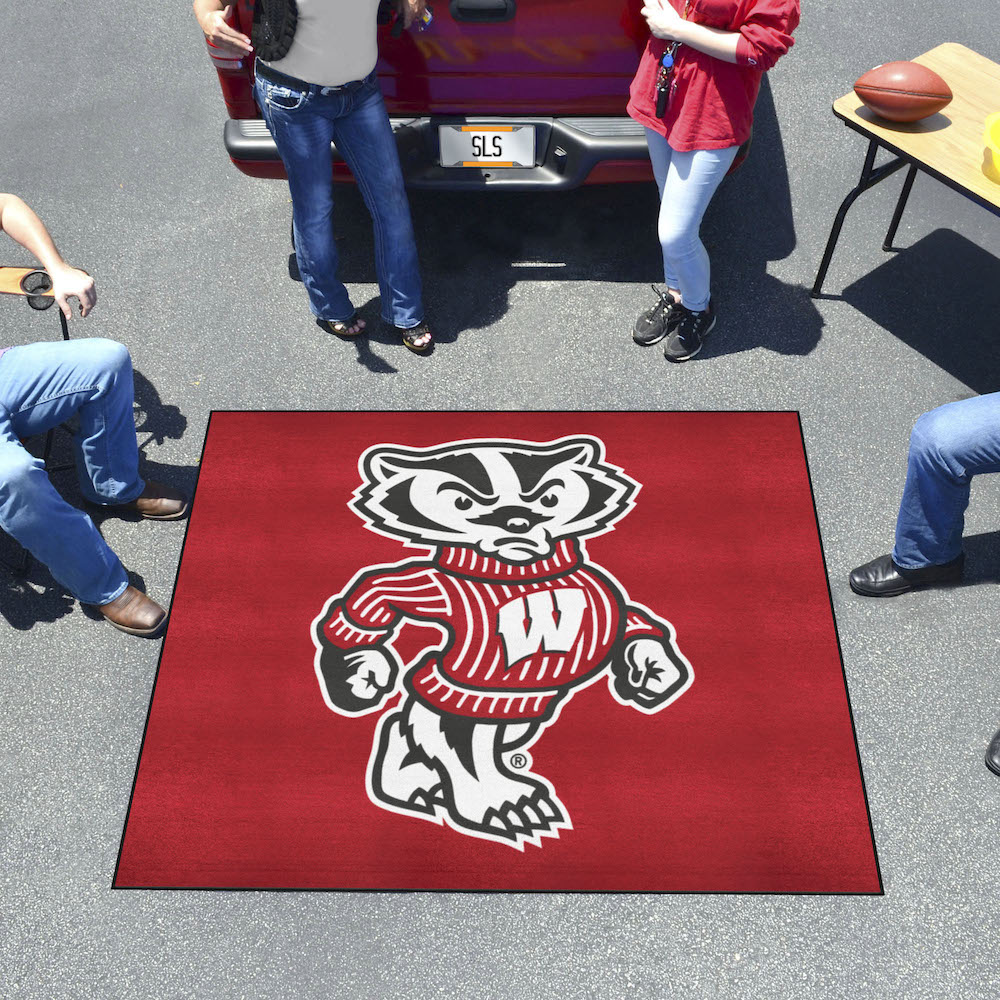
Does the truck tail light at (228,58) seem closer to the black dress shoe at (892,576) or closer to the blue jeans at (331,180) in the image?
the blue jeans at (331,180)

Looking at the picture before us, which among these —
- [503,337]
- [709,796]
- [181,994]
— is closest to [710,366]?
[503,337]

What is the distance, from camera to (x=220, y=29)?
3057mm

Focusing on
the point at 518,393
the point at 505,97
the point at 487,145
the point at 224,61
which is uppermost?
the point at 224,61

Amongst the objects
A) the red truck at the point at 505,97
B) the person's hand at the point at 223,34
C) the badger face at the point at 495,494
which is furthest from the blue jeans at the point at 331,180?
the badger face at the point at 495,494

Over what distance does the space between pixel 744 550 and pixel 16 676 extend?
7.27 ft

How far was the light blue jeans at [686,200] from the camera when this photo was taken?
319 cm

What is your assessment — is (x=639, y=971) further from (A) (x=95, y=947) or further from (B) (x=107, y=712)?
(B) (x=107, y=712)

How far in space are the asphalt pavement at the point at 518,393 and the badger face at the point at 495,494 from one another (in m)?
0.25

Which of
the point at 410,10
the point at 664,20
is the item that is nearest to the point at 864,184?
the point at 664,20

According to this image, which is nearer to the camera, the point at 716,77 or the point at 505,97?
the point at 716,77

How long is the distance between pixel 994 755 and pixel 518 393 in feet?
6.10

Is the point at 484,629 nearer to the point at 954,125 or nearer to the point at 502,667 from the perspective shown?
the point at 502,667

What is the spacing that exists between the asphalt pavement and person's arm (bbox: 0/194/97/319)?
2.45 ft

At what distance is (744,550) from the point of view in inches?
127
